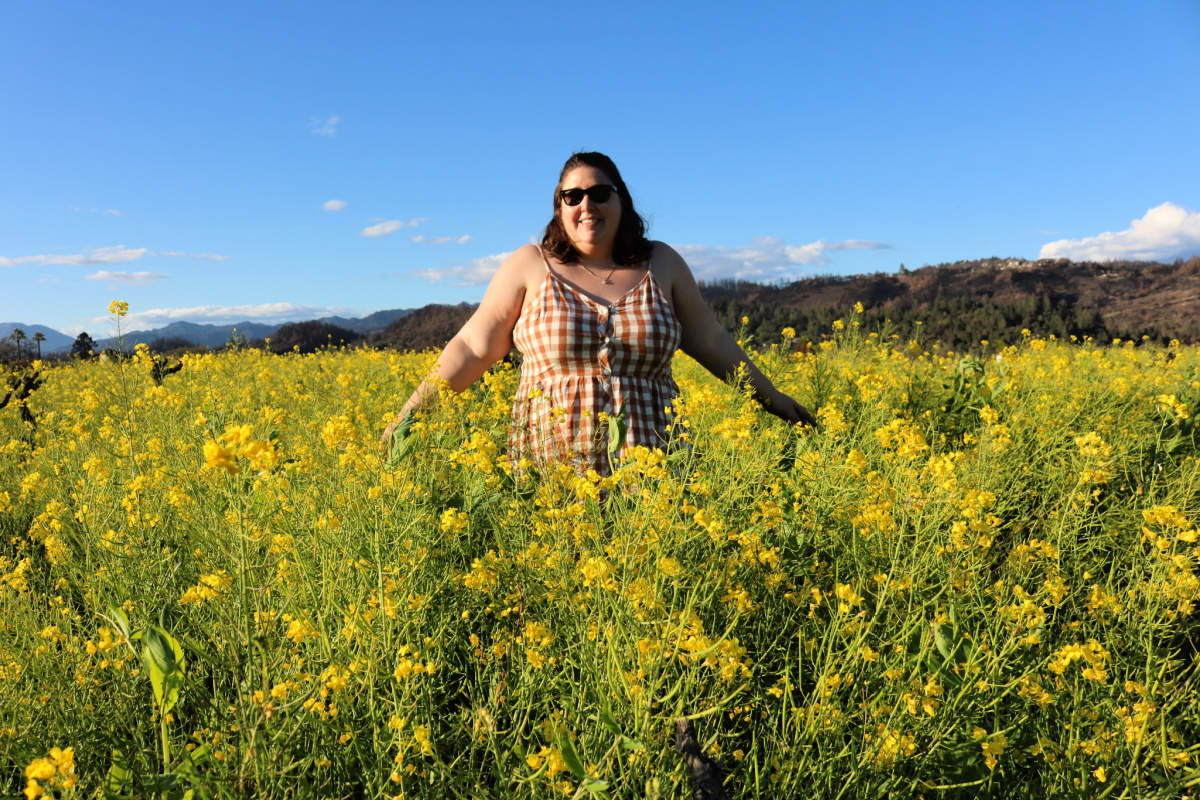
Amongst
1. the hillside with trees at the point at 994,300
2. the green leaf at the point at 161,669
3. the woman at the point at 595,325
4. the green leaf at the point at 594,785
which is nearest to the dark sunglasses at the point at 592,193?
the woman at the point at 595,325

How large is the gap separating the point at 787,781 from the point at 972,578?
2.31 ft

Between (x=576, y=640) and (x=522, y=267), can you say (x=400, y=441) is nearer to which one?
(x=576, y=640)

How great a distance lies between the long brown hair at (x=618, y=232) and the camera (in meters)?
2.61

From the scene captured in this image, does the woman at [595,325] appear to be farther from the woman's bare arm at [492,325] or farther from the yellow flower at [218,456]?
the yellow flower at [218,456]

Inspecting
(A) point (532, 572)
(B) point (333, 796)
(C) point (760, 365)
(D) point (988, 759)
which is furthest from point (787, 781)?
(C) point (760, 365)

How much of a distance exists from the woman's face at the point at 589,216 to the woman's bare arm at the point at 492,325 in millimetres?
192

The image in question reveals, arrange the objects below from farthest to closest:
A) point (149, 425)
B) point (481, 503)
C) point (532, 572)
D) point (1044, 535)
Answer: point (149, 425)
point (1044, 535)
point (481, 503)
point (532, 572)

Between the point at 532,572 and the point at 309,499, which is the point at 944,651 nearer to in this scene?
the point at 532,572

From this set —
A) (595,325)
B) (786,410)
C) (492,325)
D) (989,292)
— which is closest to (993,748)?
(786,410)

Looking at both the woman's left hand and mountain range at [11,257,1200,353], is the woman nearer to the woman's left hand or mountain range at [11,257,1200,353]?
the woman's left hand

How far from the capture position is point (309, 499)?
1462 mm

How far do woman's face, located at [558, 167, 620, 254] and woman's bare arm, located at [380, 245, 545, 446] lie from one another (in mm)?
192

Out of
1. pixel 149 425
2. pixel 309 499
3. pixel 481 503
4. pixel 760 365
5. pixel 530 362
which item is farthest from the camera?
pixel 760 365

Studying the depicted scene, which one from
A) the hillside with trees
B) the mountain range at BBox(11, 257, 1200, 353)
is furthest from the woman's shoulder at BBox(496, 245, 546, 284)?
the mountain range at BBox(11, 257, 1200, 353)
